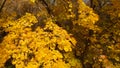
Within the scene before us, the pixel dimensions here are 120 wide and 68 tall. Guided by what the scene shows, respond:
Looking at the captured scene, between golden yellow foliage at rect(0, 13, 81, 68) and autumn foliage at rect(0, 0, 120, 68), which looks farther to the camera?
autumn foliage at rect(0, 0, 120, 68)

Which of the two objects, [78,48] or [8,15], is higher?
[8,15]

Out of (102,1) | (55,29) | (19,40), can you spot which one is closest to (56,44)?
(55,29)

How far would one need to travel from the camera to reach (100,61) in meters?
10.0

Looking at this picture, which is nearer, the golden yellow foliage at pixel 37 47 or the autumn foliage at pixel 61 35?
the golden yellow foliage at pixel 37 47

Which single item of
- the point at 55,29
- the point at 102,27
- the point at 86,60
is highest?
the point at 55,29

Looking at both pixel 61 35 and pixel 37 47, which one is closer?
→ pixel 37 47

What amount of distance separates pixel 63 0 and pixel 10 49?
3315mm

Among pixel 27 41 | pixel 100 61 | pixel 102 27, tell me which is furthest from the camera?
pixel 102 27

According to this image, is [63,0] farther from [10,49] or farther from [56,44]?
[10,49]

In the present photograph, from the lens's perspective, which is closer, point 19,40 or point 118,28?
point 19,40

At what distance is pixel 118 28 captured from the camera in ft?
34.0

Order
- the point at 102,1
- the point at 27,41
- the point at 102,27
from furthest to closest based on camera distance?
the point at 102,1 → the point at 102,27 → the point at 27,41

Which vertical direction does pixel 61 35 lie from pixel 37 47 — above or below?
above

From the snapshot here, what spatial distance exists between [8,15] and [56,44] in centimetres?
313
